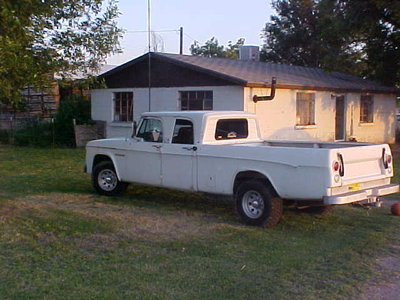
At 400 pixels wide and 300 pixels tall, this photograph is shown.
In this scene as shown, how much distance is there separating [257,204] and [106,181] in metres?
3.69

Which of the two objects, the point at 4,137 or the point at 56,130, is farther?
the point at 4,137

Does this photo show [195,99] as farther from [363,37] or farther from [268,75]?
[363,37]

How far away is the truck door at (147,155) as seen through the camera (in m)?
10.0

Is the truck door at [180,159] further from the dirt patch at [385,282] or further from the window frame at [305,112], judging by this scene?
the window frame at [305,112]

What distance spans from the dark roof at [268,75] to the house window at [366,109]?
1.64 feet

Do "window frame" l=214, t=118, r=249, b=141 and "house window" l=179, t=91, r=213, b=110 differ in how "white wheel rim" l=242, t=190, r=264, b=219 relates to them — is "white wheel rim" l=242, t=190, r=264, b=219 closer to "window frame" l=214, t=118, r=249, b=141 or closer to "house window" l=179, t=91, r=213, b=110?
"window frame" l=214, t=118, r=249, b=141

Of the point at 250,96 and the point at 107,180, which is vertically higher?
the point at 250,96

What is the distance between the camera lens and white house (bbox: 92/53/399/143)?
18.2 metres

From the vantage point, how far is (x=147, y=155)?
400 inches

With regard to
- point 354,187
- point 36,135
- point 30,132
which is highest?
point 30,132

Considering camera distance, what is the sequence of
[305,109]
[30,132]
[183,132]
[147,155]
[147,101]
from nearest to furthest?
[183,132] < [147,155] < [305,109] < [147,101] < [30,132]

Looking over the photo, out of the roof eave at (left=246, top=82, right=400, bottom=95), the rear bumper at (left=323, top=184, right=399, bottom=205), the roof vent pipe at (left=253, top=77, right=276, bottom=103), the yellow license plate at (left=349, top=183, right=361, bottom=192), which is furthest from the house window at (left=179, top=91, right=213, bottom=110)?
the yellow license plate at (left=349, top=183, right=361, bottom=192)

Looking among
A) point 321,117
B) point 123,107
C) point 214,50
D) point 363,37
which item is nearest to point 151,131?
point 123,107

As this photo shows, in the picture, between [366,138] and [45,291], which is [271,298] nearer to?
[45,291]
